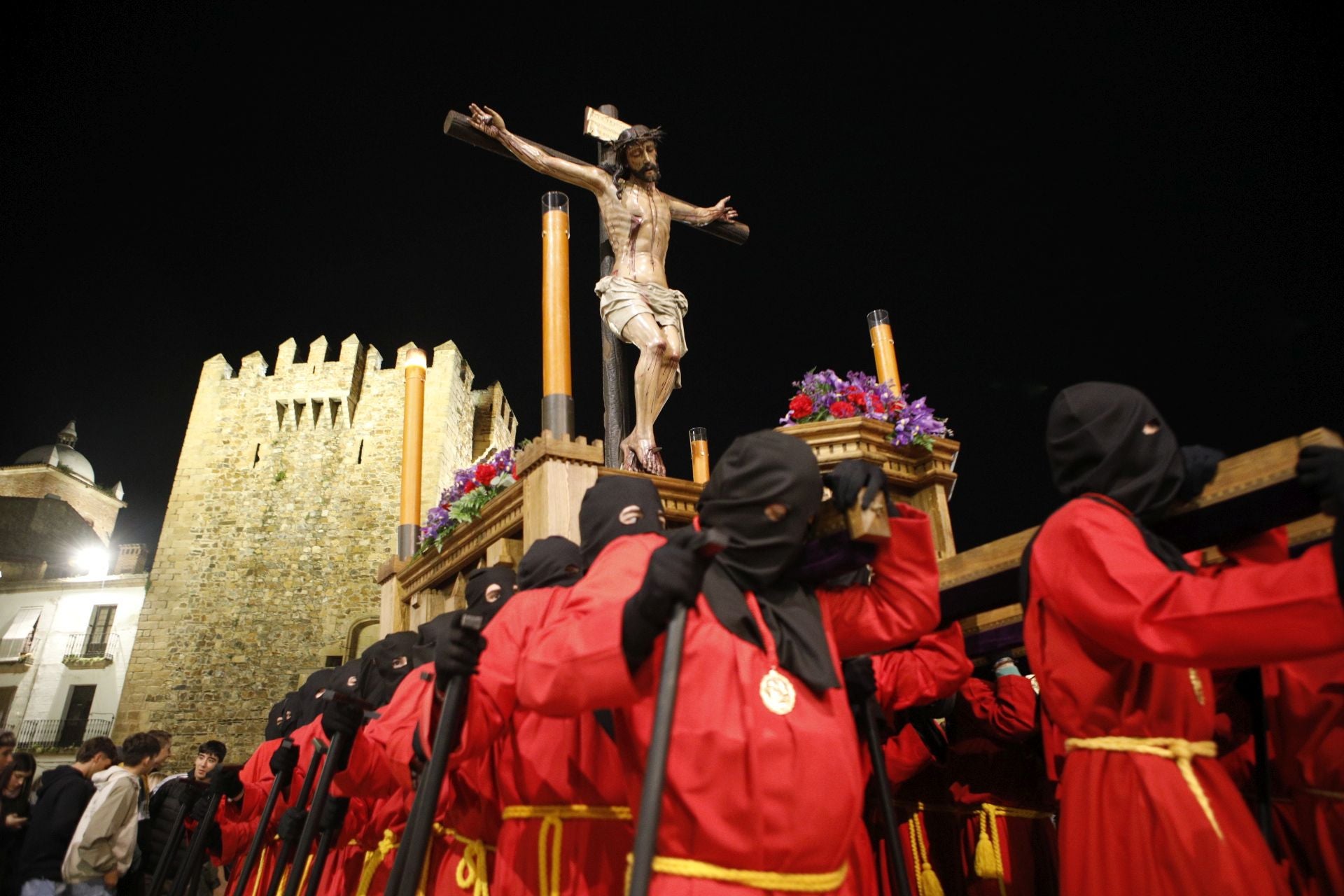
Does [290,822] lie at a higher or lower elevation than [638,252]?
lower

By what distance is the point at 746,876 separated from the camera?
75.2 inches

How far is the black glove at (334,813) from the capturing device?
13.5 feet

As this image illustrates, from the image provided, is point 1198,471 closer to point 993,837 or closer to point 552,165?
point 993,837

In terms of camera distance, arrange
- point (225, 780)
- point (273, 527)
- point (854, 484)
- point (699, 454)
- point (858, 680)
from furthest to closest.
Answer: point (273, 527) < point (699, 454) < point (225, 780) < point (858, 680) < point (854, 484)

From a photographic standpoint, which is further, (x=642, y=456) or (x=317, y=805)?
(x=642, y=456)

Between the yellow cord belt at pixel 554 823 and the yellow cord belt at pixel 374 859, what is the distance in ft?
5.58

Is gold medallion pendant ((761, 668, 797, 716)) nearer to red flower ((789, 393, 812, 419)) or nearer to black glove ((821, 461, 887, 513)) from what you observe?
black glove ((821, 461, 887, 513))

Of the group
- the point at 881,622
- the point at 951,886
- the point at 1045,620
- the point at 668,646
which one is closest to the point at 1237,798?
the point at 1045,620

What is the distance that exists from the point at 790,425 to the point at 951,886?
8.71 ft

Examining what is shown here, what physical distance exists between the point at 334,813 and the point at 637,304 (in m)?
3.24

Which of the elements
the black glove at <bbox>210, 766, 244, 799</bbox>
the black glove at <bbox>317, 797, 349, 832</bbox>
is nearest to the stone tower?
the black glove at <bbox>210, 766, 244, 799</bbox>

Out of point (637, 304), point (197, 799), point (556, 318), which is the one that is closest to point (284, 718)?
point (197, 799)

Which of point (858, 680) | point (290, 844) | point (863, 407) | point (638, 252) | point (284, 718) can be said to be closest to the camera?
point (858, 680)

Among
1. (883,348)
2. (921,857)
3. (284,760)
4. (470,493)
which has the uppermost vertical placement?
(883,348)
